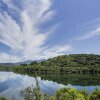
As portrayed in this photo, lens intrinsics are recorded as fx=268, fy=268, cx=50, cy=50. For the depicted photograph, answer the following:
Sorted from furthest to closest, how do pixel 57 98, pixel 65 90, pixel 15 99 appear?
pixel 15 99 → pixel 65 90 → pixel 57 98

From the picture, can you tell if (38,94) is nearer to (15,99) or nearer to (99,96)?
(99,96)

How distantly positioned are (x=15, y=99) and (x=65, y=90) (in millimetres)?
45552

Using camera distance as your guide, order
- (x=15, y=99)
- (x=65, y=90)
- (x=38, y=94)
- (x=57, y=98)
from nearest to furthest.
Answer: (x=38, y=94) → (x=57, y=98) → (x=65, y=90) → (x=15, y=99)

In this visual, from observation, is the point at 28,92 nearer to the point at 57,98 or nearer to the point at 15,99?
the point at 57,98

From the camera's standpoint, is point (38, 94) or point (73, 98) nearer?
point (38, 94)

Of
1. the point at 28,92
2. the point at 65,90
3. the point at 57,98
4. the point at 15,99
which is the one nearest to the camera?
the point at 28,92

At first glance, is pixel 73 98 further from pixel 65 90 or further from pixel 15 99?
pixel 15 99

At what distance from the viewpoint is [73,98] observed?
193 ft

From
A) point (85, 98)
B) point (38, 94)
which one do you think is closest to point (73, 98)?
point (85, 98)

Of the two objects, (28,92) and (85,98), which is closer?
(28,92)

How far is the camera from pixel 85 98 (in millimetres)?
66250

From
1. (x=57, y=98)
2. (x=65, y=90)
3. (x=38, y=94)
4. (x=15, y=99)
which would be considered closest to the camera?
(x=38, y=94)

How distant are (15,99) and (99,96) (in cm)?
5017

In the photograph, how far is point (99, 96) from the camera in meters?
60.7
